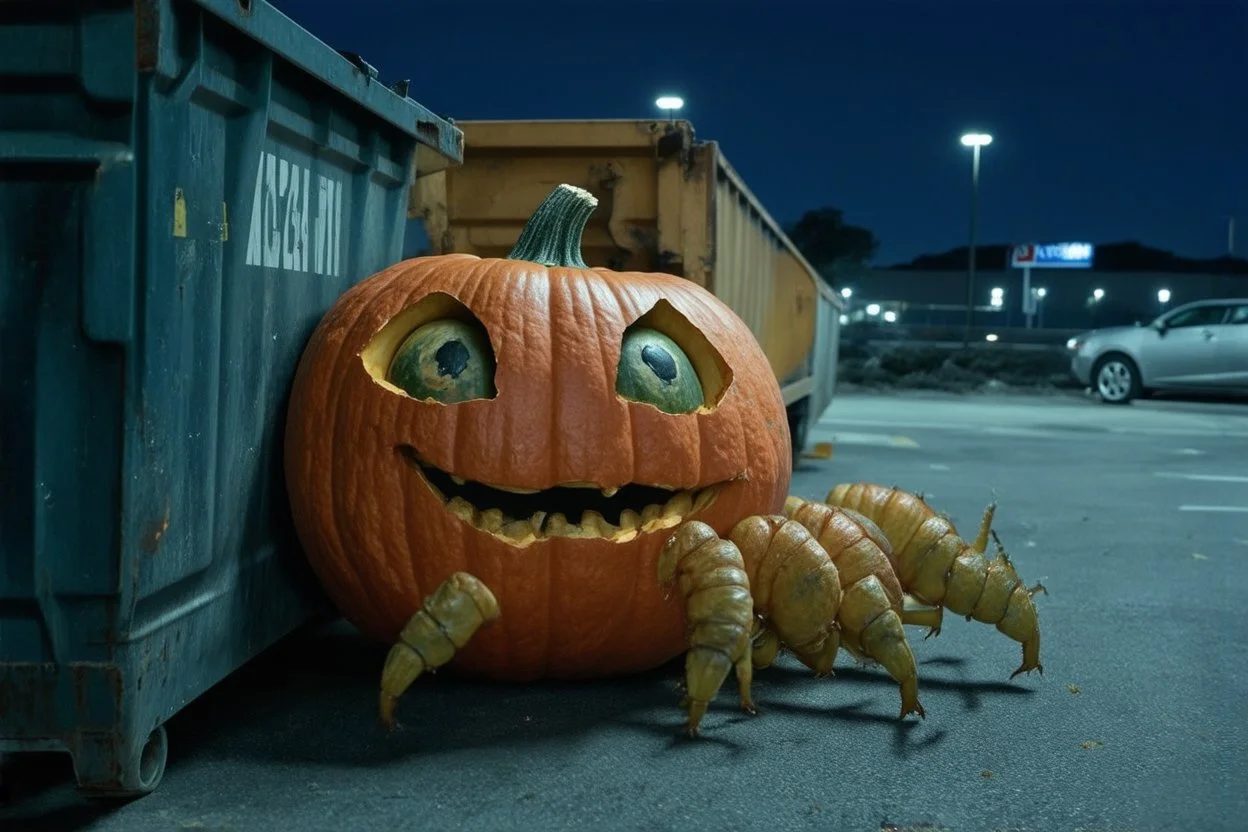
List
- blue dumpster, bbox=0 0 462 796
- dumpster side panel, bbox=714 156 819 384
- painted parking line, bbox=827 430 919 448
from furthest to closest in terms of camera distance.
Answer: painted parking line, bbox=827 430 919 448 → dumpster side panel, bbox=714 156 819 384 → blue dumpster, bbox=0 0 462 796

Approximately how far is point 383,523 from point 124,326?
46.4 inches

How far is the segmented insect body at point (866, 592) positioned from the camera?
3.78 m

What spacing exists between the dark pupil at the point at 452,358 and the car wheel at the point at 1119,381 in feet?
59.0

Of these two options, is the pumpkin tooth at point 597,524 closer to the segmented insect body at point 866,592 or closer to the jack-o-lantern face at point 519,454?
the jack-o-lantern face at point 519,454

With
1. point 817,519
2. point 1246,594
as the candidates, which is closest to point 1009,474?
point 1246,594

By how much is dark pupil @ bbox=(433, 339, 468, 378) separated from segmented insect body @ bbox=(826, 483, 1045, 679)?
5.01 ft

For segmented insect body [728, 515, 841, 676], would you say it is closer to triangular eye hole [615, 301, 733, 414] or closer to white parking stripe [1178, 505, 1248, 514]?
triangular eye hole [615, 301, 733, 414]

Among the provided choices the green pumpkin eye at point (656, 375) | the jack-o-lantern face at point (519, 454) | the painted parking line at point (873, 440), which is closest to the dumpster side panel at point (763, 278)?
the painted parking line at point (873, 440)

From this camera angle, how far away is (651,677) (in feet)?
13.9

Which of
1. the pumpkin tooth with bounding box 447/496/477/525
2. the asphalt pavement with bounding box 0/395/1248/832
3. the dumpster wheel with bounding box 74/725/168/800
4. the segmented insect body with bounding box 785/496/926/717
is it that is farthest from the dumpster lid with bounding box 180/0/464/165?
the segmented insect body with bounding box 785/496/926/717

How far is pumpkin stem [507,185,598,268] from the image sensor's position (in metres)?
4.35

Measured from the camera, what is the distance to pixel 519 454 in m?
3.70

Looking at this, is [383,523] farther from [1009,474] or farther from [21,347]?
[1009,474]

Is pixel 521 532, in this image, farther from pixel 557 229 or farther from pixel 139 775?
pixel 139 775
